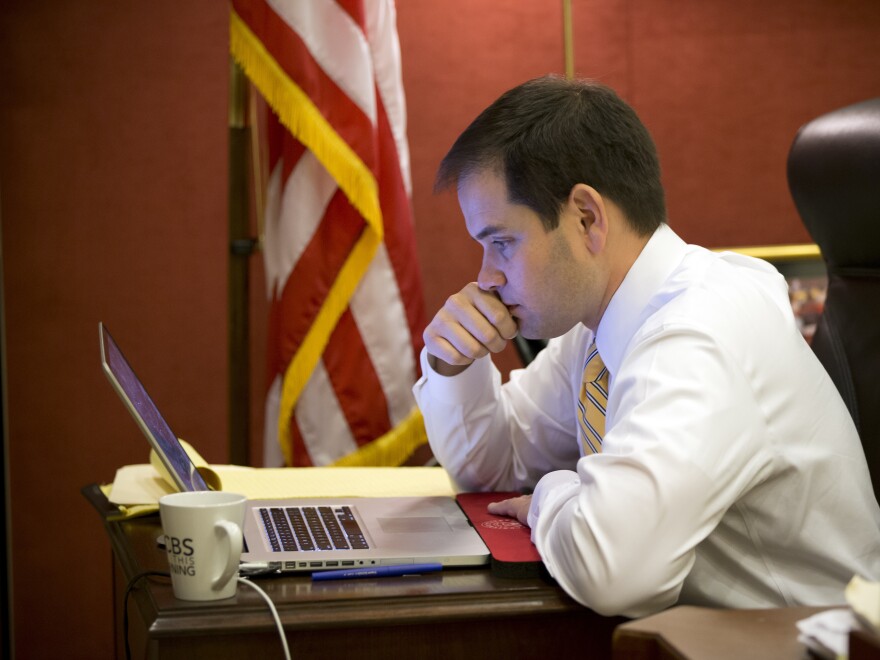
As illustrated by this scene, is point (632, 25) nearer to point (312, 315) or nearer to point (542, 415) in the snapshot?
point (312, 315)

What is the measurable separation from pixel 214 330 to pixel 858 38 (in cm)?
211

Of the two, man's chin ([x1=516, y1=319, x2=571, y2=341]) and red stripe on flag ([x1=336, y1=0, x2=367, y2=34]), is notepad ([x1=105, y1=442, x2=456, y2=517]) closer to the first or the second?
man's chin ([x1=516, y1=319, x2=571, y2=341])

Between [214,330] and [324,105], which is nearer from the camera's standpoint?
[324,105]

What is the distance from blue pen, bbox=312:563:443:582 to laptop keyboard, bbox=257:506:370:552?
66 mm

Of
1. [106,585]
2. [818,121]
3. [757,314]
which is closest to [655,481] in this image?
[757,314]

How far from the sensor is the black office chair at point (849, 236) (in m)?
1.40

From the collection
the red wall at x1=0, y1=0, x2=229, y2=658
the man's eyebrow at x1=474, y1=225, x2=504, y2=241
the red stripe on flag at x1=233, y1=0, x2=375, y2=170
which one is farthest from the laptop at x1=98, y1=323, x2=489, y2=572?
the red wall at x1=0, y1=0, x2=229, y2=658

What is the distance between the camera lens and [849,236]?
1465 millimetres

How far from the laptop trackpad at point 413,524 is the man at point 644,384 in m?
0.09

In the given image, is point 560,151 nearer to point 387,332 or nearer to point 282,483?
point 282,483

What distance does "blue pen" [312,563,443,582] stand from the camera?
1.01 metres

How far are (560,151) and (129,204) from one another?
184 cm

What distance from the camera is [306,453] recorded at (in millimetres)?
2396

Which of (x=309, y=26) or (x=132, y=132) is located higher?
(x=309, y=26)
